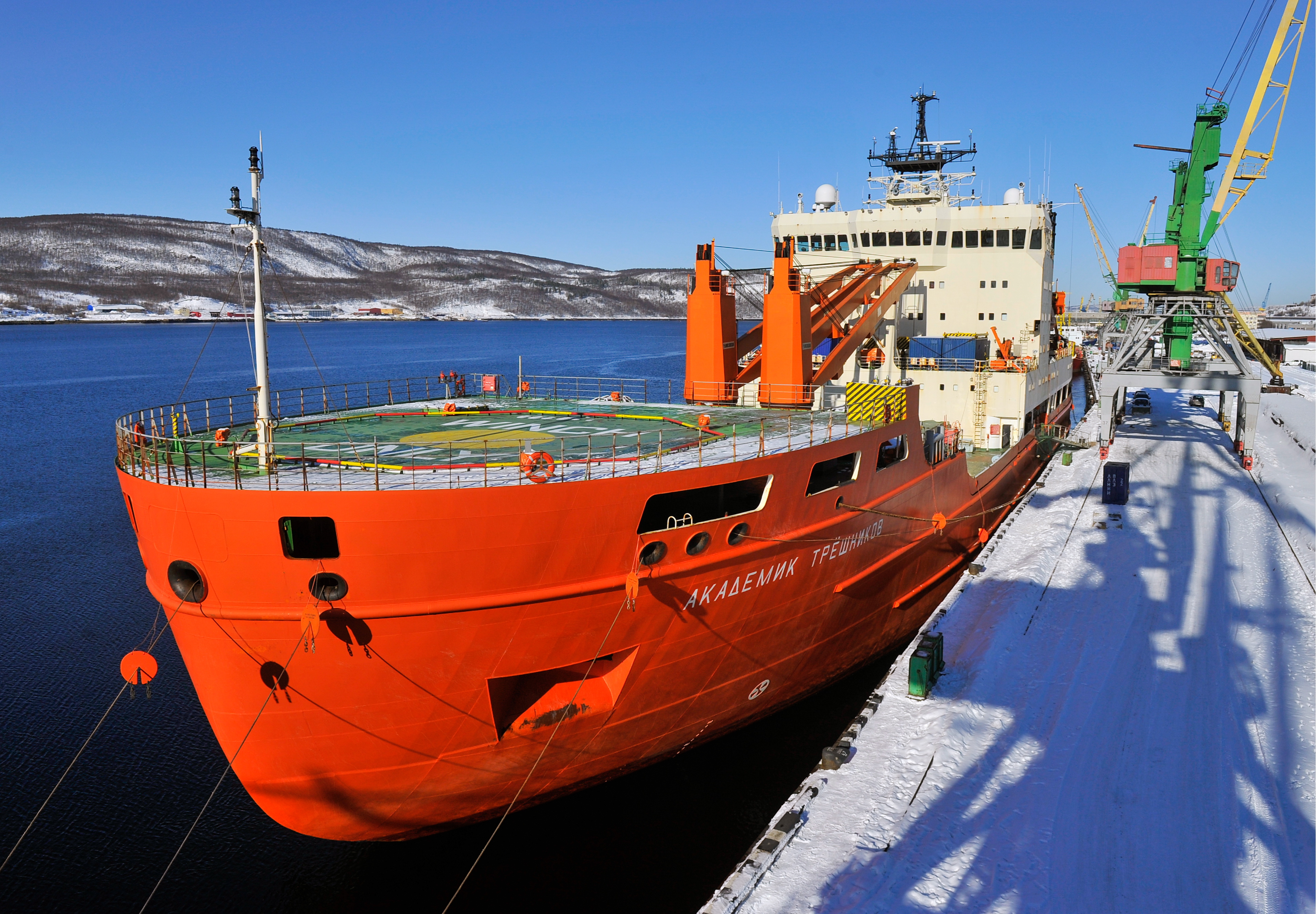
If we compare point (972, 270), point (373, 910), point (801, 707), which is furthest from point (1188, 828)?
point (972, 270)

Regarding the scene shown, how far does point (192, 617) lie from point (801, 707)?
10891 mm

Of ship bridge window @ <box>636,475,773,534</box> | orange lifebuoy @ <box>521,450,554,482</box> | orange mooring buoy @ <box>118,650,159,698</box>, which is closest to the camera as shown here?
orange mooring buoy @ <box>118,650,159,698</box>

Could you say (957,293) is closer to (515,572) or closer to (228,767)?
(515,572)

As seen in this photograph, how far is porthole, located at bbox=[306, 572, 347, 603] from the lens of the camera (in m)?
9.52

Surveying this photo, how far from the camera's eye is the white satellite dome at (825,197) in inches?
1076

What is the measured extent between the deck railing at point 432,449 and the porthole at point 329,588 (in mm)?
1028

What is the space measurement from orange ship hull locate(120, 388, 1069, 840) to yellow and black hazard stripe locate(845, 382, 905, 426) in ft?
9.77

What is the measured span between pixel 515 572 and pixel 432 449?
12.8ft

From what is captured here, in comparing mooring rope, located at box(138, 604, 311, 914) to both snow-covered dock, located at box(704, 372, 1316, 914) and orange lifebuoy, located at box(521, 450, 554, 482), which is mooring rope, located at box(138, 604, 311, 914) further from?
snow-covered dock, located at box(704, 372, 1316, 914)

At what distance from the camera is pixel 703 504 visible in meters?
12.3

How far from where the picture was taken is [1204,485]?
85.7 feet

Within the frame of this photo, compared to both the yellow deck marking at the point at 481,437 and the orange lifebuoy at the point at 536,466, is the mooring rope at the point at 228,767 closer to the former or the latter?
the orange lifebuoy at the point at 536,466

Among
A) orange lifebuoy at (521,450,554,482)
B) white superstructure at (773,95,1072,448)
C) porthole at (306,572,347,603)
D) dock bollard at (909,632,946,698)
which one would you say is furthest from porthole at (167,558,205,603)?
white superstructure at (773,95,1072,448)

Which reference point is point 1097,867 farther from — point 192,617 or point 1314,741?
point 192,617
